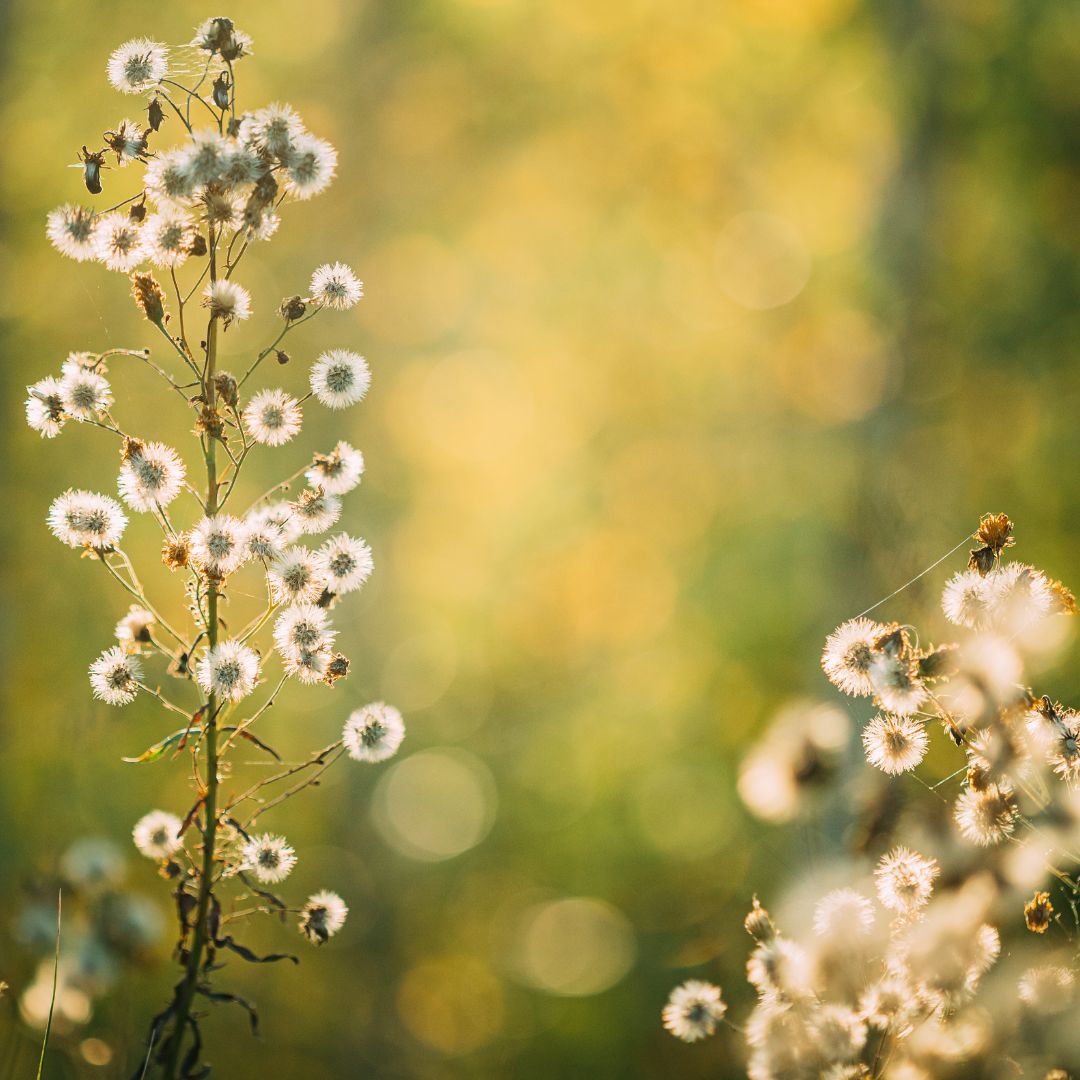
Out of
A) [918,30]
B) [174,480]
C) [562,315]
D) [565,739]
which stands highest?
[562,315]

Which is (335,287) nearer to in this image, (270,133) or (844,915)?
(270,133)

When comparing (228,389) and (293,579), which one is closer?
(228,389)

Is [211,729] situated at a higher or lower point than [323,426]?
lower

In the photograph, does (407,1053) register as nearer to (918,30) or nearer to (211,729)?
(211,729)

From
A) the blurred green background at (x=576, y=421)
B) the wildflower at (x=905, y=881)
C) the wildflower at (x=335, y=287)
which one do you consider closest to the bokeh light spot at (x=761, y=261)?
the blurred green background at (x=576, y=421)

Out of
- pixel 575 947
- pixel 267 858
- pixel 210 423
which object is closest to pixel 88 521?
pixel 210 423

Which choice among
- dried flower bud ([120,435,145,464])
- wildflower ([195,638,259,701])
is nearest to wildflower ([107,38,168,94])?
dried flower bud ([120,435,145,464])

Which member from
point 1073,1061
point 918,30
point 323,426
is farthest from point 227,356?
point 1073,1061

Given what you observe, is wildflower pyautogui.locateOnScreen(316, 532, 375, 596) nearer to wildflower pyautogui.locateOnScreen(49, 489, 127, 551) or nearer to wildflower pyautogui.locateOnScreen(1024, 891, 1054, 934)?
wildflower pyautogui.locateOnScreen(49, 489, 127, 551)

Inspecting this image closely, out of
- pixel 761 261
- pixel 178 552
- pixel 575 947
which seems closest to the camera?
pixel 178 552
